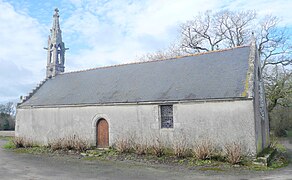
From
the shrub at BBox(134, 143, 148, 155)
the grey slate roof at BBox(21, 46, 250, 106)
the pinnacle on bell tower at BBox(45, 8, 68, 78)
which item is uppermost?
the pinnacle on bell tower at BBox(45, 8, 68, 78)

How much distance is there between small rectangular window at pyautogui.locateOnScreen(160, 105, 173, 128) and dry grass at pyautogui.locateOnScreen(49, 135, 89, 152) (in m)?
5.03

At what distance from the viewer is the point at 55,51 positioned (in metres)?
24.7

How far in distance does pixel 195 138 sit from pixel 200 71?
4094mm

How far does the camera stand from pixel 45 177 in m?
9.13

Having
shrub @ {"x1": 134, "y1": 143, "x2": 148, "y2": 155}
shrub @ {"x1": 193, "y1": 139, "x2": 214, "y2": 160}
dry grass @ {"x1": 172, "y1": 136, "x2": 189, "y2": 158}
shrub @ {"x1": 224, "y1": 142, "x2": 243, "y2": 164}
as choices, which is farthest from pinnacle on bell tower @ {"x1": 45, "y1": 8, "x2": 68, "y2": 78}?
shrub @ {"x1": 224, "y1": 142, "x2": 243, "y2": 164}

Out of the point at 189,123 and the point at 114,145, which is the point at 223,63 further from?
the point at 114,145

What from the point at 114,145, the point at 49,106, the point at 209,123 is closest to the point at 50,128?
the point at 49,106

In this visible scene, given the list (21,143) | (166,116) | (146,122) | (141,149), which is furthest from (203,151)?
(21,143)

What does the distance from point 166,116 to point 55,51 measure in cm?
1551

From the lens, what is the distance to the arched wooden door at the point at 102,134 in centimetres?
1570

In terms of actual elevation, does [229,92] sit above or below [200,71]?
below

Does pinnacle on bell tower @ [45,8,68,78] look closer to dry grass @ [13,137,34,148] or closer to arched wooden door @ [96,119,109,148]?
dry grass @ [13,137,34,148]

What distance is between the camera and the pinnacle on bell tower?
79.5ft

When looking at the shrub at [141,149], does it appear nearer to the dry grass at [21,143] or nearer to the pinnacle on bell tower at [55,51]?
the dry grass at [21,143]
